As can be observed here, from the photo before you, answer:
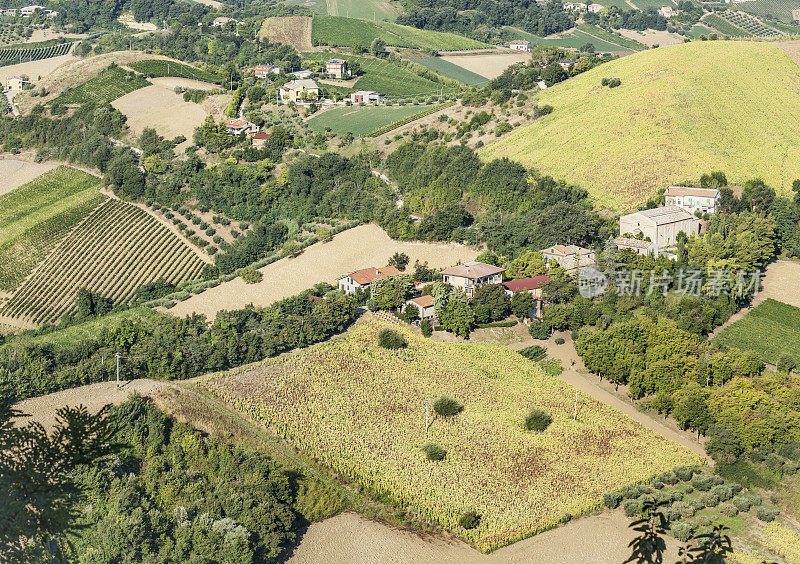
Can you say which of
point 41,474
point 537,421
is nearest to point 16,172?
point 537,421

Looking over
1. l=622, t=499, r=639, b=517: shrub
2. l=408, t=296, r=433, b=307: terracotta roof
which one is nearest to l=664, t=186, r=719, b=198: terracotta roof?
l=408, t=296, r=433, b=307: terracotta roof

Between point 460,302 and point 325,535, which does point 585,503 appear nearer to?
point 325,535

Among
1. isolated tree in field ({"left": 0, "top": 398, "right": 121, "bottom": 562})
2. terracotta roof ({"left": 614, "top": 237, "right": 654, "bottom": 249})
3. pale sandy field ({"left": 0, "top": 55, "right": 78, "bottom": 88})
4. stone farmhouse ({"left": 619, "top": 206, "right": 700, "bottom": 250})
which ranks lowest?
pale sandy field ({"left": 0, "top": 55, "right": 78, "bottom": 88})

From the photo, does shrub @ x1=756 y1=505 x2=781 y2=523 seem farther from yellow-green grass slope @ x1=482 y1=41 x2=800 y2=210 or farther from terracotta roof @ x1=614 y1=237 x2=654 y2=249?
yellow-green grass slope @ x1=482 y1=41 x2=800 y2=210

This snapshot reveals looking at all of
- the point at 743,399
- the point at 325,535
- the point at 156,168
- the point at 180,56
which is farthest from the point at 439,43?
the point at 325,535

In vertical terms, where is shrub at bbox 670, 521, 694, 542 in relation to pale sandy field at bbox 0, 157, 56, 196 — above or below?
above

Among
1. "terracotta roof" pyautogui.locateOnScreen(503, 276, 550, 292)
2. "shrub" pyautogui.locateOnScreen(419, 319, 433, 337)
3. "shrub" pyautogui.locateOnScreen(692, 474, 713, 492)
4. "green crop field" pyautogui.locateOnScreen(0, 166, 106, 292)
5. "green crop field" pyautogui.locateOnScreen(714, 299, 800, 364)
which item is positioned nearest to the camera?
"shrub" pyautogui.locateOnScreen(692, 474, 713, 492)
